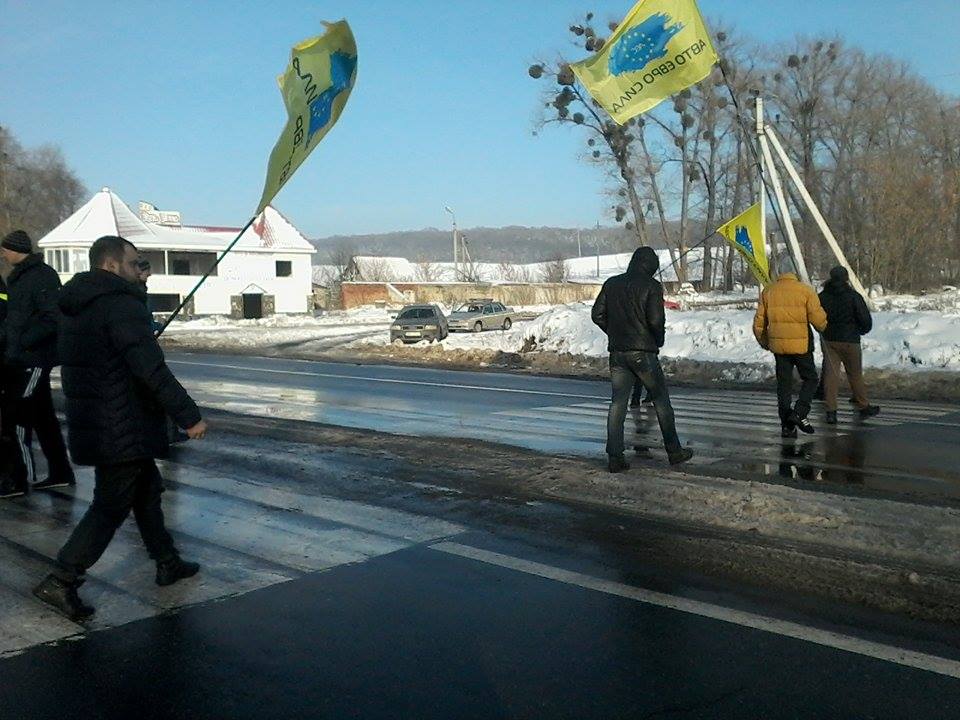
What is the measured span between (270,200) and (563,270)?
93018mm

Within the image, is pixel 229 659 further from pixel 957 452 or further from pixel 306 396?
pixel 306 396

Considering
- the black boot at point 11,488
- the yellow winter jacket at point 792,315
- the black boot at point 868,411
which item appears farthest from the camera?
the black boot at point 868,411

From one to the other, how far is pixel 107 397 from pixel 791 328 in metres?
7.16

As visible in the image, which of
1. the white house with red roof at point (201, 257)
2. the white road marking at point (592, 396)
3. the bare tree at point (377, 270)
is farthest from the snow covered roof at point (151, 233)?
the white road marking at point (592, 396)

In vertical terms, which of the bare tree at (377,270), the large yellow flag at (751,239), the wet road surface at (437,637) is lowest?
the wet road surface at (437,637)

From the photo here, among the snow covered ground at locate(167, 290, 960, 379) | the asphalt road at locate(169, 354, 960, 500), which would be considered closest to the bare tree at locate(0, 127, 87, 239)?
the snow covered ground at locate(167, 290, 960, 379)

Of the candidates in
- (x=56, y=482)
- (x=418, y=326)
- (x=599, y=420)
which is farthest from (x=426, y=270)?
(x=56, y=482)

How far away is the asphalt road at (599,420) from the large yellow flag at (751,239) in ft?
6.59

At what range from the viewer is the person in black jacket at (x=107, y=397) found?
4770 millimetres

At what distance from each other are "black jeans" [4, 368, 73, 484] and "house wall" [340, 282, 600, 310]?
5917cm

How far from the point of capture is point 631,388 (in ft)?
26.2

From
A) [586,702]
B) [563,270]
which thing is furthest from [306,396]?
[563,270]

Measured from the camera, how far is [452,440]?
33.3ft

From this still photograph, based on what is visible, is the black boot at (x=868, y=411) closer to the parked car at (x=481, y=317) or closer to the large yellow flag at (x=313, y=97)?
the large yellow flag at (x=313, y=97)
